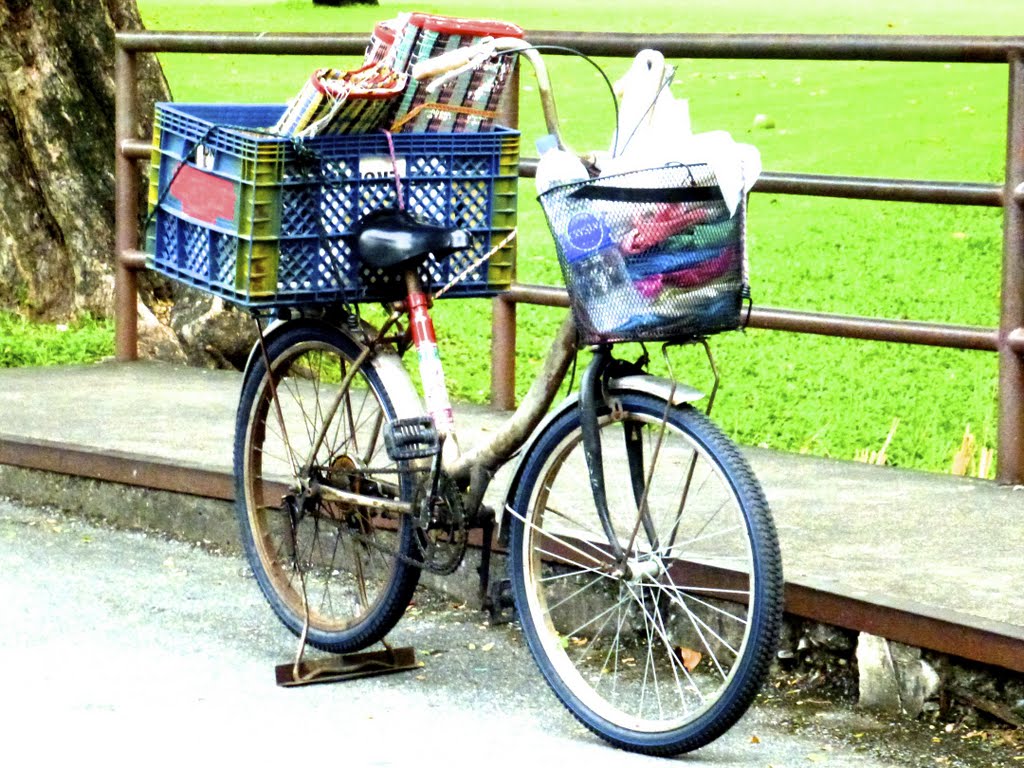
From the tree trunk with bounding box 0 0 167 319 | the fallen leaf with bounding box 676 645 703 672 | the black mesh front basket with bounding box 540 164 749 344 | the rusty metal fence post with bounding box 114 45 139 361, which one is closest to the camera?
the black mesh front basket with bounding box 540 164 749 344

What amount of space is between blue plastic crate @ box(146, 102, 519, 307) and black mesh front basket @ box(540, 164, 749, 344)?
594mm

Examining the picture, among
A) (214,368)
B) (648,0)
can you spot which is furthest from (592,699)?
(648,0)

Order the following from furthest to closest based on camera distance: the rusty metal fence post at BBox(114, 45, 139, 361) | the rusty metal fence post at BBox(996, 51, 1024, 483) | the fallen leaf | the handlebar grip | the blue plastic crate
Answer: the rusty metal fence post at BBox(114, 45, 139, 361) → the rusty metal fence post at BBox(996, 51, 1024, 483) → the fallen leaf → the blue plastic crate → the handlebar grip

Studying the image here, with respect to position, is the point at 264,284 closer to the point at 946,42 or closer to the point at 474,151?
the point at 474,151

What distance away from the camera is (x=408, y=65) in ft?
13.4

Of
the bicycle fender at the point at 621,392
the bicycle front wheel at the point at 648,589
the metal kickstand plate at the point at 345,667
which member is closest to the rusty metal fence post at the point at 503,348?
the bicycle front wheel at the point at 648,589

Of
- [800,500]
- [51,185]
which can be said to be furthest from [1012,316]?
[51,185]

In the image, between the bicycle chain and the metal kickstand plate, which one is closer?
the bicycle chain

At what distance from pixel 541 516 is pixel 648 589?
33cm

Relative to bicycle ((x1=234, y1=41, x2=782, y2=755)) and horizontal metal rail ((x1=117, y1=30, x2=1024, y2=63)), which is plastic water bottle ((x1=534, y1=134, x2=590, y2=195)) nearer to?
bicycle ((x1=234, y1=41, x2=782, y2=755))

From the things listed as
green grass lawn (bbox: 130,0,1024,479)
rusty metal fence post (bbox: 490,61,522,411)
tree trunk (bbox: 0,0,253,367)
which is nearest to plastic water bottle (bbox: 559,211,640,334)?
rusty metal fence post (bbox: 490,61,522,411)

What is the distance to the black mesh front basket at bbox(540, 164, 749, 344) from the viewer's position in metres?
3.59

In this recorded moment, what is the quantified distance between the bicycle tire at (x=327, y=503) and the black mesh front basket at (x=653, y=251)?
0.72 meters

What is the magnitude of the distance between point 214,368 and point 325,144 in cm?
409
